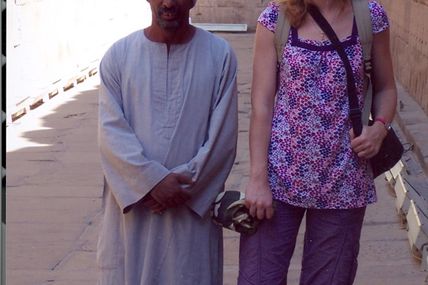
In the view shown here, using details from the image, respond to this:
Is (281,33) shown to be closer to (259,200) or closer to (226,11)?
(259,200)

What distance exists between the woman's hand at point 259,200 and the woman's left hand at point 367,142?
0.35 metres

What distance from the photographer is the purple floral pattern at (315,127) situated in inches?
142

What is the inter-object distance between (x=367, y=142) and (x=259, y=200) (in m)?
0.44

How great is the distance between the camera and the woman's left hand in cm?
364

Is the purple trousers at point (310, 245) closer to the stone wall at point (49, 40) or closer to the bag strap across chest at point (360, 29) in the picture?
the bag strap across chest at point (360, 29)

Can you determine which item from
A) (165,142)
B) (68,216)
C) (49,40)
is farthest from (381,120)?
(49,40)

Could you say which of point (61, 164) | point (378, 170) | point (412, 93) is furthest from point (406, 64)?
point (378, 170)

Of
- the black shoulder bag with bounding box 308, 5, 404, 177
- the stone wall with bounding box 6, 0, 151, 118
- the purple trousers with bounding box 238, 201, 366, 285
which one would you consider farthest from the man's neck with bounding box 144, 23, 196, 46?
the stone wall with bounding box 6, 0, 151, 118

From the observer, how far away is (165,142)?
389 cm

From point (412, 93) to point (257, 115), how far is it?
691 cm

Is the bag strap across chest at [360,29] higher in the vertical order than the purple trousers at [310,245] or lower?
higher

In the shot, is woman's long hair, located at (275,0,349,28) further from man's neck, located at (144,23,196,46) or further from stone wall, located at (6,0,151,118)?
stone wall, located at (6,0,151,118)

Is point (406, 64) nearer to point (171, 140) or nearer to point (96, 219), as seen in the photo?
point (96, 219)

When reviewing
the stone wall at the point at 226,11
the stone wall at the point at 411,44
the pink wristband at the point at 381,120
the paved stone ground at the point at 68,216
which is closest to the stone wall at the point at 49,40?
the paved stone ground at the point at 68,216
